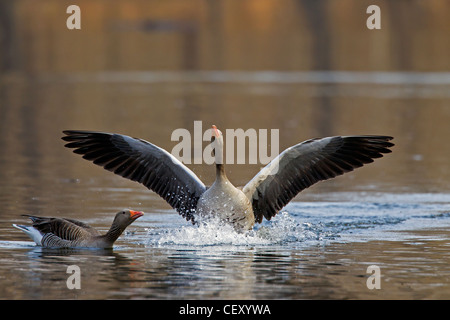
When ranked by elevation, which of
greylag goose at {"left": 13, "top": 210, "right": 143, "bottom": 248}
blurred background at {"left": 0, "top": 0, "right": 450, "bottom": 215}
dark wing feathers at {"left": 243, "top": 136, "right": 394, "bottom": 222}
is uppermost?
blurred background at {"left": 0, "top": 0, "right": 450, "bottom": 215}

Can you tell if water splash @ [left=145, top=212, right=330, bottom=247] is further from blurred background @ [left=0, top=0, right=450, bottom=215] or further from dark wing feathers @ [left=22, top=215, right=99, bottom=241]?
blurred background @ [left=0, top=0, right=450, bottom=215]

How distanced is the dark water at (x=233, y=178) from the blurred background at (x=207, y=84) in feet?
0.39

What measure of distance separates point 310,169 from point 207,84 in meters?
41.6

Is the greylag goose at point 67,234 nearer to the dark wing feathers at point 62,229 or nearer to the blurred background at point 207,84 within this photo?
the dark wing feathers at point 62,229

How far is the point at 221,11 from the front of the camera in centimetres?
15488

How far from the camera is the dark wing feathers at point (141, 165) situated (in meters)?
14.8

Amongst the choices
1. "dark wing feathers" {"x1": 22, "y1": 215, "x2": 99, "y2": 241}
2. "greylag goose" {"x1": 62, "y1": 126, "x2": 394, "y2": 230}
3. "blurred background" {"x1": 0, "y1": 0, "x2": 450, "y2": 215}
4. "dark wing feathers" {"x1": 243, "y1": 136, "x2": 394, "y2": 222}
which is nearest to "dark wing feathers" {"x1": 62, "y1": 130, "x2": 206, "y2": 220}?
"greylag goose" {"x1": 62, "y1": 126, "x2": 394, "y2": 230}

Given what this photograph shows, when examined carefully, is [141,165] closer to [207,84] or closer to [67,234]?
[67,234]

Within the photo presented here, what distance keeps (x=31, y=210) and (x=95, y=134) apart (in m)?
1.92

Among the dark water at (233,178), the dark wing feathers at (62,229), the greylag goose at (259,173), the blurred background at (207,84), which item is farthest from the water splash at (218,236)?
the blurred background at (207,84)

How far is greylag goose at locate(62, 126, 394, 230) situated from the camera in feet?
48.1

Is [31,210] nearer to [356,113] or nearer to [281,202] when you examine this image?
[281,202]

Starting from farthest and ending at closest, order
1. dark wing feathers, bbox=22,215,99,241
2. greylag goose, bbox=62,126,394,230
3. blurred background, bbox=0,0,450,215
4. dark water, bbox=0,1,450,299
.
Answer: blurred background, bbox=0,0,450,215 < greylag goose, bbox=62,126,394,230 < dark wing feathers, bbox=22,215,99,241 < dark water, bbox=0,1,450,299
